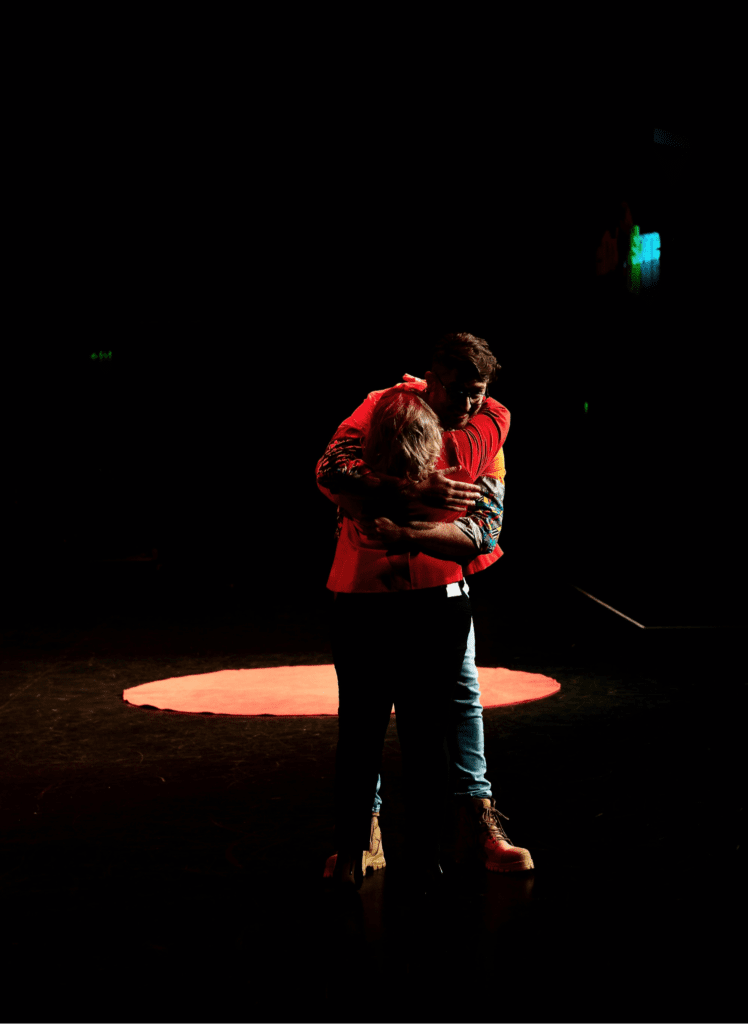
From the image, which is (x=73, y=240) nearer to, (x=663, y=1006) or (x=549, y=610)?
(x=549, y=610)

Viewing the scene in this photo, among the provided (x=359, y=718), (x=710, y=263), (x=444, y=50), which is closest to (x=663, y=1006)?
(x=359, y=718)

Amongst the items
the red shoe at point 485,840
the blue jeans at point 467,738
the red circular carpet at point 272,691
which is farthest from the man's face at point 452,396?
the red circular carpet at point 272,691

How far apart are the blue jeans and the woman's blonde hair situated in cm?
55

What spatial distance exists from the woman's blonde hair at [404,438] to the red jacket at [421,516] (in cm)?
6

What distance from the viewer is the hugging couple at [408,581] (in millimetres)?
1991

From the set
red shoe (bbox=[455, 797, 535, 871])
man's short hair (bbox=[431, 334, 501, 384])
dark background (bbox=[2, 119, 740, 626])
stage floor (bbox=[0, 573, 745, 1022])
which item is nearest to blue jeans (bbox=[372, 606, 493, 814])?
red shoe (bbox=[455, 797, 535, 871])

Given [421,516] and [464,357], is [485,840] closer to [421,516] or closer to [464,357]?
[421,516]

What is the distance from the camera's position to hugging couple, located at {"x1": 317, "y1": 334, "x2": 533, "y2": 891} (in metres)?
1.99

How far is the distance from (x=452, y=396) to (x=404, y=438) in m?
0.26

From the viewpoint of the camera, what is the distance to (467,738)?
2.45 meters

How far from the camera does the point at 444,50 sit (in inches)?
289

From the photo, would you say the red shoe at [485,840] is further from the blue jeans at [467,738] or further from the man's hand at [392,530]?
the man's hand at [392,530]

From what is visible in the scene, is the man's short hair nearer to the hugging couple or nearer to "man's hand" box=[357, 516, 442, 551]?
the hugging couple

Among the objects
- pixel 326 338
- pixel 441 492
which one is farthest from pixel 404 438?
pixel 326 338
